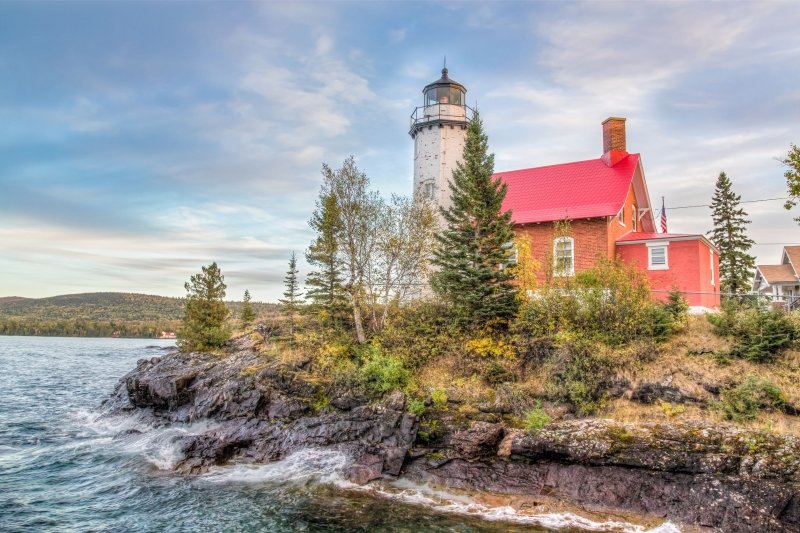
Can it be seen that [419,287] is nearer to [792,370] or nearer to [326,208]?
[326,208]

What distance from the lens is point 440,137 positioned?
28.0 m

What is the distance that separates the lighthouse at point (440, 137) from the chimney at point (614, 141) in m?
8.04

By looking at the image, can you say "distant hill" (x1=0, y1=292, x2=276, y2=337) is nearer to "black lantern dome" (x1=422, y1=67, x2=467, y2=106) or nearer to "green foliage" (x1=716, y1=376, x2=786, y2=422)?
"black lantern dome" (x1=422, y1=67, x2=467, y2=106)

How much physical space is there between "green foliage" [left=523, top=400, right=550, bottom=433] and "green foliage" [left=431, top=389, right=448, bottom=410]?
2602mm

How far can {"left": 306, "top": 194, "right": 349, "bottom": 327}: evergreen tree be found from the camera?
2144 cm

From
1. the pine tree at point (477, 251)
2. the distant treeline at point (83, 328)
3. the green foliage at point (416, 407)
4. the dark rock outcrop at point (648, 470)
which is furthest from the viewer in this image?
the distant treeline at point (83, 328)

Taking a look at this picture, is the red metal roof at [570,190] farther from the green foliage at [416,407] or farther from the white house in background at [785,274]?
the white house in background at [785,274]

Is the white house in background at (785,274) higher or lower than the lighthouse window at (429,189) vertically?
lower

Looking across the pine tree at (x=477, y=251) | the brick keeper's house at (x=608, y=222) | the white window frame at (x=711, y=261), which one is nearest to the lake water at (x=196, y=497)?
the pine tree at (x=477, y=251)

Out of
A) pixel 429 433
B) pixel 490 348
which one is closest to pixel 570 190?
pixel 490 348

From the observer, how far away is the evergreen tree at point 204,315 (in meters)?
25.3

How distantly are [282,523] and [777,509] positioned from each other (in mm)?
10512

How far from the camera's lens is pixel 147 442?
16516mm

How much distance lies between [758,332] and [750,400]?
10.1ft
